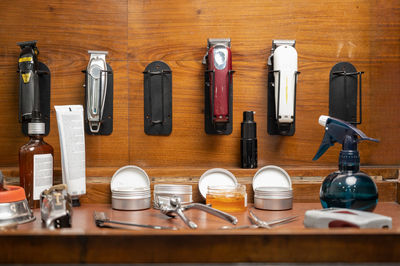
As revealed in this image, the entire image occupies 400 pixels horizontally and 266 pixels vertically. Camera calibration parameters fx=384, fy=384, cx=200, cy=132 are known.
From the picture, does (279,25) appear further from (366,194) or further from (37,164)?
(37,164)

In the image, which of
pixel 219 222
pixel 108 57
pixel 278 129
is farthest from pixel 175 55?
pixel 219 222

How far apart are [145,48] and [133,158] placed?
43cm

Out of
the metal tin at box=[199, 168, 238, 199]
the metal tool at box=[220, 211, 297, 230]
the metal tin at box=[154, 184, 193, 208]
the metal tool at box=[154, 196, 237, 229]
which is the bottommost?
the metal tool at box=[220, 211, 297, 230]

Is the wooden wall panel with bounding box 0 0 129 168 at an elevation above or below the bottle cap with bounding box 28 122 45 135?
above

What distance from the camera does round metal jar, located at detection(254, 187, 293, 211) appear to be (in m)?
1.22

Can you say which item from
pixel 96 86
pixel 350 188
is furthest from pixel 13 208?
pixel 350 188

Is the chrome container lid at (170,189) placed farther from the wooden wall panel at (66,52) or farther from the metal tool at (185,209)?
the wooden wall panel at (66,52)

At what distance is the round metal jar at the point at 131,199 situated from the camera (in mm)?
1229

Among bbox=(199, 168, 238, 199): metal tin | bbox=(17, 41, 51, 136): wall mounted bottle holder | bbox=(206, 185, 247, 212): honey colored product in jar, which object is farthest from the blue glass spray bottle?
bbox=(17, 41, 51, 136): wall mounted bottle holder

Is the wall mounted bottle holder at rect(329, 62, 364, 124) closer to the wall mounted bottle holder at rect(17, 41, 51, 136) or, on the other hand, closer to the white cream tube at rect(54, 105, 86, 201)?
the white cream tube at rect(54, 105, 86, 201)

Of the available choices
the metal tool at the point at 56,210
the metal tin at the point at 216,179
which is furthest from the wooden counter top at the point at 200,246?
the metal tin at the point at 216,179

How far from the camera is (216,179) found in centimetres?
139

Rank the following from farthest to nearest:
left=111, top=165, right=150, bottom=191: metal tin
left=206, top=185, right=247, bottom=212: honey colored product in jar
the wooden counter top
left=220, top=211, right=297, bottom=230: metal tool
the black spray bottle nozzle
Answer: left=111, top=165, right=150, bottom=191: metal tin, left=206, top=185, right=247, bottom=212: honey colored product in jar, the black spray bottle nozzle, left=220, top=211, right=297, bottom=230: metal tool, the wooden counter top

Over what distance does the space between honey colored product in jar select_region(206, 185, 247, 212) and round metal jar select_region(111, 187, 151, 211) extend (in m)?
0.21
